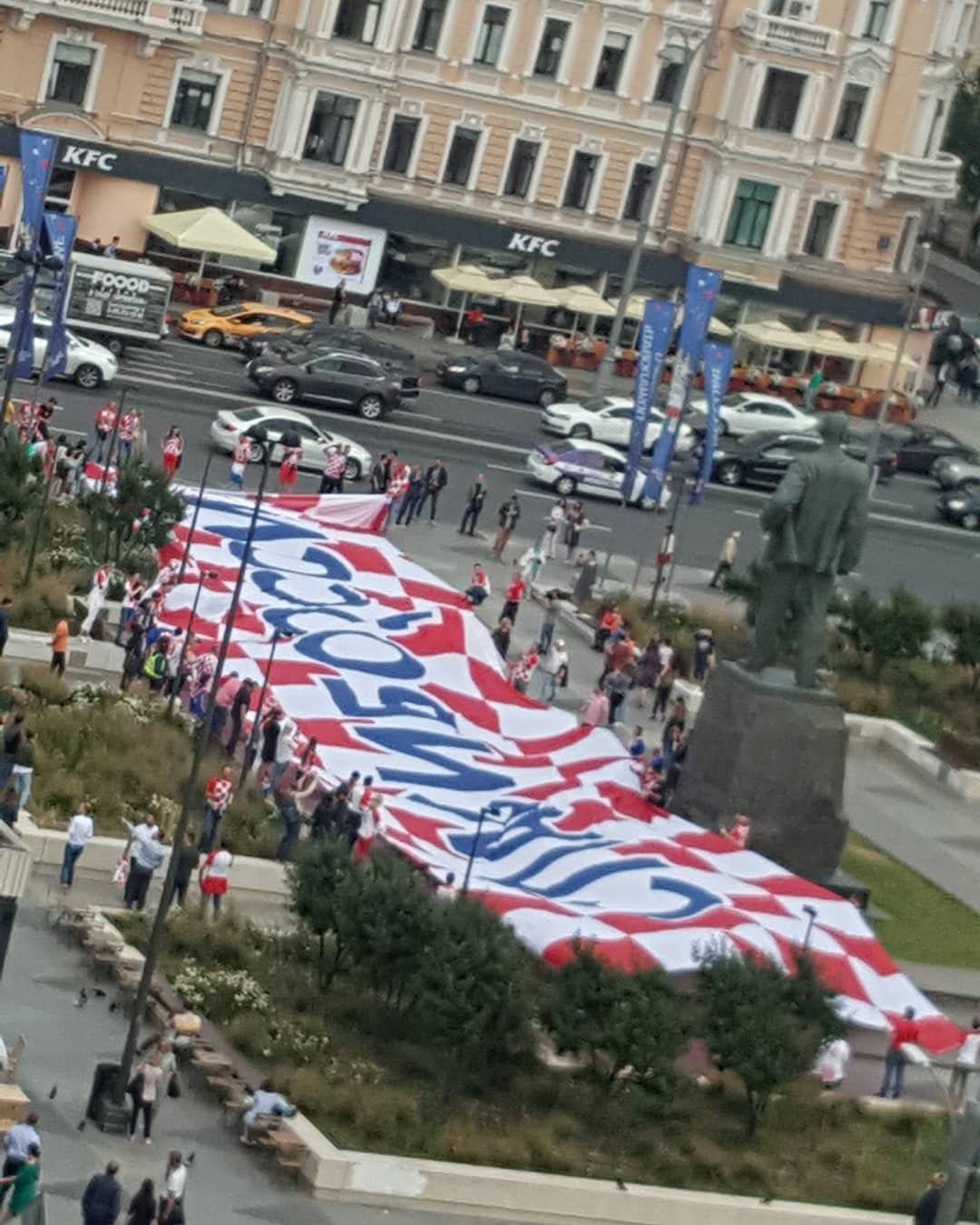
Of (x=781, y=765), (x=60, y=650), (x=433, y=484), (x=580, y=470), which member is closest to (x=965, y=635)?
(x=433, y=484)

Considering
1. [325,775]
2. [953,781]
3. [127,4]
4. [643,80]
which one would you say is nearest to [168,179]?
[127,4]

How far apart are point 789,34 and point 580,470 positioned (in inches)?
747

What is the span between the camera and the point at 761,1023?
3506 centimetres

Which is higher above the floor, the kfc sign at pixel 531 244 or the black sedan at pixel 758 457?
the kfc sign at pixel 531 244

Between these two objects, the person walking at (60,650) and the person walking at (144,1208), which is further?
the person walking at (60,650)

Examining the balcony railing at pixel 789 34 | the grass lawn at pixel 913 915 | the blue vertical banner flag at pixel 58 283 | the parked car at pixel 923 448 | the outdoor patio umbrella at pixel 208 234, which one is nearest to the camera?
the grass lawn at pixel 913 915

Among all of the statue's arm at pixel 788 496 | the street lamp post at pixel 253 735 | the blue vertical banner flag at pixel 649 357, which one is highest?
the statue's arm at pixel 788 496

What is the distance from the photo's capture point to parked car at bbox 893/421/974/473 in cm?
7806

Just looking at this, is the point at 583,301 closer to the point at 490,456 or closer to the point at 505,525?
the point at 490,456

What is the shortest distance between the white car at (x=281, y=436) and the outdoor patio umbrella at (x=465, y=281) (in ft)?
55.3

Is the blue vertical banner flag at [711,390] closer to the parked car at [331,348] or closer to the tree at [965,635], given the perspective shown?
the tree at [965,635]

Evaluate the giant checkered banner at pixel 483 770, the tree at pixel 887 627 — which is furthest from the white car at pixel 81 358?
the tree at pixel 887 627

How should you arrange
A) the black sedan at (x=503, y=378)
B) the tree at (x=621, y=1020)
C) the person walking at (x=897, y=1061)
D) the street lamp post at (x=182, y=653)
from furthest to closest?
the black sedan at (x=503, y=378), the street lamp post at (x=182, y=653), the person walking at (x=897, y=1061), the tree at (x=621, y=1020)

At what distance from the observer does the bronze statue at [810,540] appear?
4216cm
